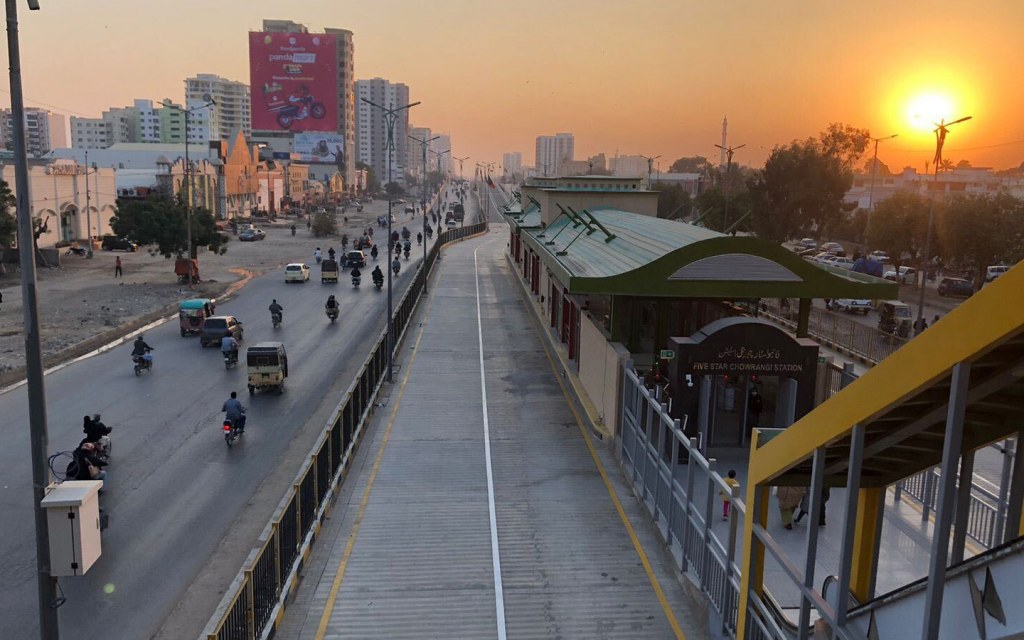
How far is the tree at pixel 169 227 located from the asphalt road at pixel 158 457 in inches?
616

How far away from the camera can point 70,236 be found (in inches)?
2525

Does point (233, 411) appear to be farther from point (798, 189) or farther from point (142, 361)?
point (798, 189)

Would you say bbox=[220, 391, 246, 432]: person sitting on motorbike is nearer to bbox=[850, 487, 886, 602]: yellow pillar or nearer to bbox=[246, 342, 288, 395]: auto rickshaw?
bbox=[246, 342, 288, 395]: auto rickshaw

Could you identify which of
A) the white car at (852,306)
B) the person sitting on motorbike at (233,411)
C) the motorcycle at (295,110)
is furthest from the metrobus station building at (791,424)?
the motorcycle at (295,110)

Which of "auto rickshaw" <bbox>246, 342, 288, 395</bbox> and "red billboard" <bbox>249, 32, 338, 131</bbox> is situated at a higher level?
"red billboard" <bbox>249, 32, 338, 131</bbox>

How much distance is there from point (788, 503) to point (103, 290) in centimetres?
4155

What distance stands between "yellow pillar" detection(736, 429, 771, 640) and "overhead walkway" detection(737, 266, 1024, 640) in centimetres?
2

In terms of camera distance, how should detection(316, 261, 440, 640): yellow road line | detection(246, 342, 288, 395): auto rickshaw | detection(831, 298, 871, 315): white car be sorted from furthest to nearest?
detection(831, 298, 871, 315): white car → detection(246, 342, 288, 395): auto rickshaw → detection(316, 261, 440, 640): yellow road line

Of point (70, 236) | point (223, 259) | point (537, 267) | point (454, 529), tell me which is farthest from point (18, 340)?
point (70, 236)

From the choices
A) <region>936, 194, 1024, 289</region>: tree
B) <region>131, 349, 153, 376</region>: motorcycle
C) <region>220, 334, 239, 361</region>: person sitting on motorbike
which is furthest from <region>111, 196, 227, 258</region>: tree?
<region>936, 194, 1024, 289</region>: tree

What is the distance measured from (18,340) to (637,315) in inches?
962

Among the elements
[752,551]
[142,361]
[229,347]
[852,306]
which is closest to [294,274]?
[229,347]

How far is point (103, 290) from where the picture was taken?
43938 mm

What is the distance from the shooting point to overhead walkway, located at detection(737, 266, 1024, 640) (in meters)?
4.82
